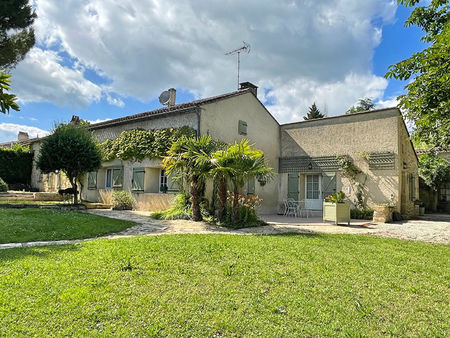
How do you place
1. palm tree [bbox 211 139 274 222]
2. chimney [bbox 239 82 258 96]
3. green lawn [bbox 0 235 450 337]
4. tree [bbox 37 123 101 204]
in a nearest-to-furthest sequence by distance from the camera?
green lawn [bbox 0 235 450 337], palm tree [bbox 211 139 274 222], tree [bbox 37 123 101 204], chimney [bbox 239 82 258 96]

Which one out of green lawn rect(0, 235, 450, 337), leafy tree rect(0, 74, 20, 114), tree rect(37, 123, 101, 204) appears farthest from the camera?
tree rect(37, 123, 101, 204)

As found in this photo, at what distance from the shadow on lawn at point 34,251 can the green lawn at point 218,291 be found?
2 centimetres

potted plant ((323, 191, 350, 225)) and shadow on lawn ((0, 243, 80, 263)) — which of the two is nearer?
shadow on lawn ((0, 243, 80, 263))

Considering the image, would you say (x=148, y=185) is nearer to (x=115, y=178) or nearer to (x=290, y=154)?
(x=115, y=178)

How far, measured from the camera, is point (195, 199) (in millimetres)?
9516

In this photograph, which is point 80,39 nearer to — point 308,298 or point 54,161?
point 54,161

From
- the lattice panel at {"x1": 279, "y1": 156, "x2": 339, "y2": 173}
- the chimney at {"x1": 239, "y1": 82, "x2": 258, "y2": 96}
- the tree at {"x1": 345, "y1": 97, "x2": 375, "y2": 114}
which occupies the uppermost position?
the tree at {"x1": 345, "y1": 97, "x2": 375, "y2": 114}

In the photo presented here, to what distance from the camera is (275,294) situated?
10.6ft

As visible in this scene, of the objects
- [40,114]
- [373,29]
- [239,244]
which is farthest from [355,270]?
[40,114]

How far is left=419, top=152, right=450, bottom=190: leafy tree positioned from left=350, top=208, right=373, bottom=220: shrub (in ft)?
20.8

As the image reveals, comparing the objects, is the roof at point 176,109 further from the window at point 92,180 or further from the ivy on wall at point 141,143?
the window at point 92,180

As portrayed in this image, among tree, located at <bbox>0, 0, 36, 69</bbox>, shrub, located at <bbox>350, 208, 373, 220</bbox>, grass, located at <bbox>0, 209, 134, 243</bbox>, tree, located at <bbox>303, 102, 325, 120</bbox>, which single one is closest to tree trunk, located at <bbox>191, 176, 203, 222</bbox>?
grass, located at <bbox>0, 209, 134, 243</bbox>

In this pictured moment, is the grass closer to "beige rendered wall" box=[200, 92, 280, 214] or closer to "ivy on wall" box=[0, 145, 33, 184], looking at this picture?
"beige rendered wall" box=[200, 92, 280, 214]

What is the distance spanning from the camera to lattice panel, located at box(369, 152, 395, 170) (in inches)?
480
